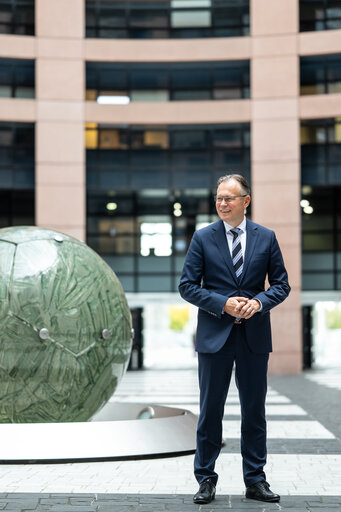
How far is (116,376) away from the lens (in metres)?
8.42

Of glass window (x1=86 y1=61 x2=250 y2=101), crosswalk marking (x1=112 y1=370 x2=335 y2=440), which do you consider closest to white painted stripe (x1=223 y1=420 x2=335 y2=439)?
crosswalk marking (x1=112 y1=370 x2=335 y2=440)

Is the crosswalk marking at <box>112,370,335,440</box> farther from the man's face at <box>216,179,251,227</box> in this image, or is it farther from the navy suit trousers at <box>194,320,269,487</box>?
the man's face at <box>216,179,251,227</box>

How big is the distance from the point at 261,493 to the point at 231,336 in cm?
107

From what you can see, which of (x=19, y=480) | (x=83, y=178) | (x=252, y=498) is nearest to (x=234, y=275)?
(x=252, y=498)

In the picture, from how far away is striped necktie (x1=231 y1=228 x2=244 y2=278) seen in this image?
5.98 metres

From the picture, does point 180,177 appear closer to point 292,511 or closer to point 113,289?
point 113,289

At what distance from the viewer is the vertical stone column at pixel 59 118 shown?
26062 millimetres

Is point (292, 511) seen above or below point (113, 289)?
below

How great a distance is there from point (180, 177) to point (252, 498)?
22258 mm

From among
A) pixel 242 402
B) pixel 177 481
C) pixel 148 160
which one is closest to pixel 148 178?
pixel 148 160

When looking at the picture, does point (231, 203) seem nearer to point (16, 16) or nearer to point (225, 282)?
point (225, 282)

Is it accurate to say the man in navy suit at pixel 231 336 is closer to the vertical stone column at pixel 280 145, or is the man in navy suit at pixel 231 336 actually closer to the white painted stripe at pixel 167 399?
the white painted stripe at pixel 167 399

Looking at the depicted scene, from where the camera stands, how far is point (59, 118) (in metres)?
26.1

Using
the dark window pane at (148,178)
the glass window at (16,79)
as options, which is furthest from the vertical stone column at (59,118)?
the dark window pane at (148,178)
